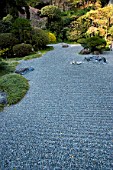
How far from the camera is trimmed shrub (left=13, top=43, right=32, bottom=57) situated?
1274 cm

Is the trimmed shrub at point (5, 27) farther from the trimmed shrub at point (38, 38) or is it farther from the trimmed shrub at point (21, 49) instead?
the trimmed shrub at point (21, 49)

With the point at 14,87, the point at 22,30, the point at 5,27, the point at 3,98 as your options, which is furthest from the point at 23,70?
the point at 5,27

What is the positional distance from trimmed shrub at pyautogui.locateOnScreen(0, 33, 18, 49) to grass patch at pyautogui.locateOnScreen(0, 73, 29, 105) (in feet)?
20.4

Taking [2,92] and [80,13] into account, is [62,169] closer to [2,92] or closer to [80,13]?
[2,92]

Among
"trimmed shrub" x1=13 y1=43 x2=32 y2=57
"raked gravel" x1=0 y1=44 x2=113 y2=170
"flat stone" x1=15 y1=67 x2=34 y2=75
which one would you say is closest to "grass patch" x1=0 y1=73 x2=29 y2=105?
"raked gravel" x1=0 y1=44 x2=113 y2=170

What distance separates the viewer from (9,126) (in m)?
4.87

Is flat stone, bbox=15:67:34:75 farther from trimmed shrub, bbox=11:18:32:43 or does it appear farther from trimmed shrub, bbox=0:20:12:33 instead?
trimmed shrub, bbox=0:20:12:33

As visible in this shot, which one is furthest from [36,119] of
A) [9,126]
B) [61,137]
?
[61,137]

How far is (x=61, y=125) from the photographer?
477 centimetres

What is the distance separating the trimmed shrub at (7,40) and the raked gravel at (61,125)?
583 centimetres

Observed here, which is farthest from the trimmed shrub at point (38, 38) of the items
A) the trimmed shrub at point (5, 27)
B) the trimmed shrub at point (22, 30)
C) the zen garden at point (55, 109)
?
the trimmed shrub at point (5, 27)

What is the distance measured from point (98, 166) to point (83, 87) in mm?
3823

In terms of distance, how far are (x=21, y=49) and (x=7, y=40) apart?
1204mm

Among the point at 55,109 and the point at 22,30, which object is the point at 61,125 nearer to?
the point at 55,109
